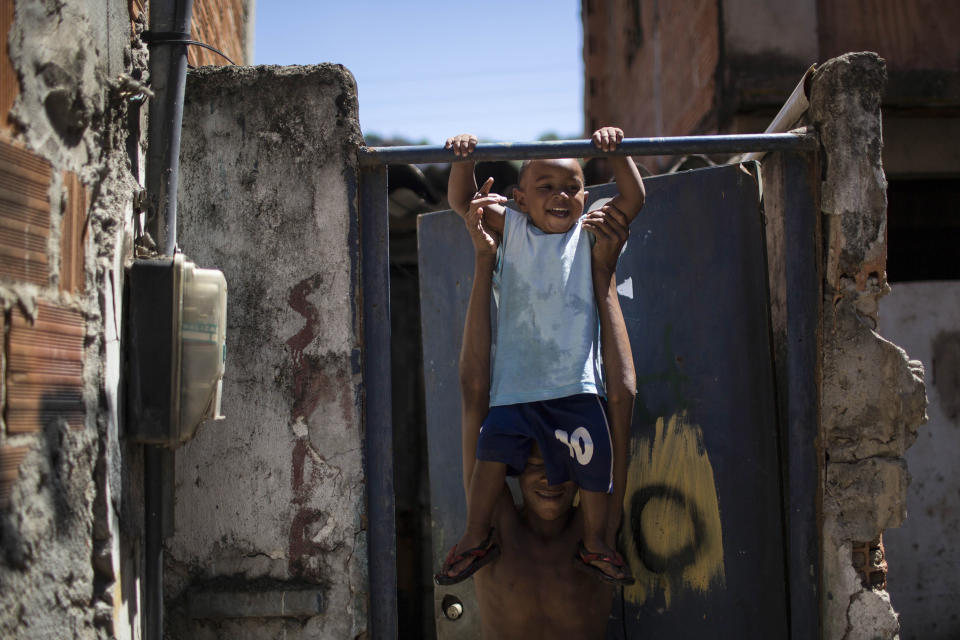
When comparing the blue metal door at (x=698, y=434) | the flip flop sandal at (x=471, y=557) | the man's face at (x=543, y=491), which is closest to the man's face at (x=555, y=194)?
the blue metal door at (x=698, y=434)

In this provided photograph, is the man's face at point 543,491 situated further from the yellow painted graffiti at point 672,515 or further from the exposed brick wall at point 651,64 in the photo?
the exposed brick wall at point 651,64

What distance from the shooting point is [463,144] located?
2.67 meters

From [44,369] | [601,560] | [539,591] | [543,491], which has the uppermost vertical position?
[44,369]

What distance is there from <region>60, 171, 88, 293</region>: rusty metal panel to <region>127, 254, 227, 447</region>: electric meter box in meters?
0.23

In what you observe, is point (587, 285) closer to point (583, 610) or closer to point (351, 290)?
point (351, 290)

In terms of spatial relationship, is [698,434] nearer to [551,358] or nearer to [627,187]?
[551,358]

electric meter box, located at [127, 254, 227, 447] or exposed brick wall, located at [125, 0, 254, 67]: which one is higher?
exposed brick wall, located at [125, 0, 254, 67]

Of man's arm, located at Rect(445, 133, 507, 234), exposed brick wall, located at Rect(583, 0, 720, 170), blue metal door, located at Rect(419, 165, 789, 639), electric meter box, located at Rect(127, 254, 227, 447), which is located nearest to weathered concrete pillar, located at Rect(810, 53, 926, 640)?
blue metal door, located at Rect(419, 165, 789, 639)

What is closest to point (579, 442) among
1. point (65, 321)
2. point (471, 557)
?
point (471, 557)

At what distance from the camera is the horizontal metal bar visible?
2.67m

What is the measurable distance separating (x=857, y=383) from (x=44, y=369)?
2.48m

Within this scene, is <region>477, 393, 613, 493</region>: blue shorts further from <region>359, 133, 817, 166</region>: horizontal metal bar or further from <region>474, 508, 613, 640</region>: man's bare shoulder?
<region>359, 133, 817, 166</region>: horizontal metal bar

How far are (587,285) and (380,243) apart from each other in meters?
0.74

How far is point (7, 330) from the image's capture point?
65.7 inches
